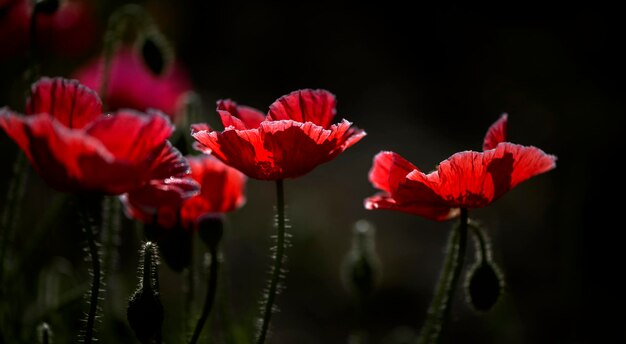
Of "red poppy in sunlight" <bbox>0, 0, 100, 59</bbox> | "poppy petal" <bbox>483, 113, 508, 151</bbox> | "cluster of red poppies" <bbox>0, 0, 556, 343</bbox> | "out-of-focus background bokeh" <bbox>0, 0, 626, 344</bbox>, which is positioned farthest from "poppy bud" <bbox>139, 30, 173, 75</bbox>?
"poppy petal" <bbox>483, 113, 508, 151</bbox>

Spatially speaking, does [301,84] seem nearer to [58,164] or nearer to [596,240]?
[596,240]

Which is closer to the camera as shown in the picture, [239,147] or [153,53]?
[239,147]

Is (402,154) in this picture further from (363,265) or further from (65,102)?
(65,102)

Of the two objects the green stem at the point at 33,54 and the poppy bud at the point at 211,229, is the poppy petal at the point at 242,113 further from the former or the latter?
the green stem at the point at 33,54

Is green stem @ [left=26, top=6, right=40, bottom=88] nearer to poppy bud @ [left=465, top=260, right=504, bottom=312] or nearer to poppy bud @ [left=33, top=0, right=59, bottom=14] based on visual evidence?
poppy bud @ [left=33, top=0, right=59, bottom=14]

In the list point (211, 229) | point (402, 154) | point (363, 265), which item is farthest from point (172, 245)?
point (402, 154)

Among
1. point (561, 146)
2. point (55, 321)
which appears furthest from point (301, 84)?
point (55, 321)

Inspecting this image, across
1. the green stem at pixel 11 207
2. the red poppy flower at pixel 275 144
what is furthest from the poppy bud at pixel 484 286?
the green stem at pixel 11 207
